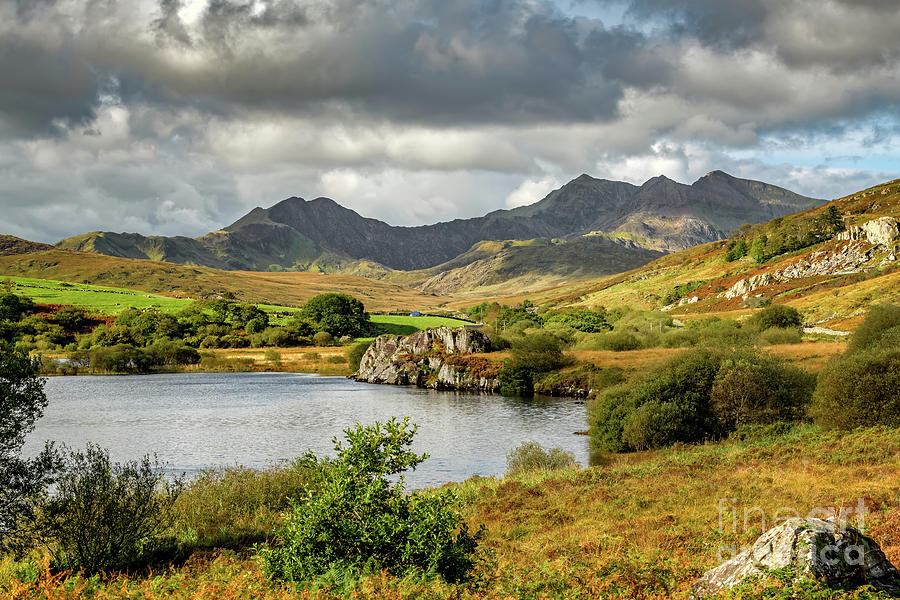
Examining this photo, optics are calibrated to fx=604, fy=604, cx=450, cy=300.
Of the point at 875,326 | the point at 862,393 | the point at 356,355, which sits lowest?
the point at 356,355

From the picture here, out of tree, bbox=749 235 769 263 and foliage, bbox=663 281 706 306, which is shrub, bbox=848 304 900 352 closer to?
foliage, bbox=663 281 706 306

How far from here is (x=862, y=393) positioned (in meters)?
34.5

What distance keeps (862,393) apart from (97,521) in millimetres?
37876

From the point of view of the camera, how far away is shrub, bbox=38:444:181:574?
1709 cm

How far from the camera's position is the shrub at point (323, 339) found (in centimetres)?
15600

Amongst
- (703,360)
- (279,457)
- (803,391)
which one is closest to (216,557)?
(279,457)

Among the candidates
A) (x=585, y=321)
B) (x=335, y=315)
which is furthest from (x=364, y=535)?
(x=335, y=315)

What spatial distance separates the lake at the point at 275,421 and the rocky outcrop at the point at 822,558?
28.8m

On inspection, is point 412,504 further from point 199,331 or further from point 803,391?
point 199,331

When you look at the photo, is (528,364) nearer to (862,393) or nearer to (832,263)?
(862,393)

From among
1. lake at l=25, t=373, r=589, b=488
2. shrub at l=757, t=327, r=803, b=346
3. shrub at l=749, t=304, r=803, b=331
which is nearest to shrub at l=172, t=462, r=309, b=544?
lake at l=25, t=373, r=589, b=488

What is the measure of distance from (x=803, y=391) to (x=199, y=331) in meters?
139

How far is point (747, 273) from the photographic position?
167 metres

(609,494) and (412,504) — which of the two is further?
(609,494)
